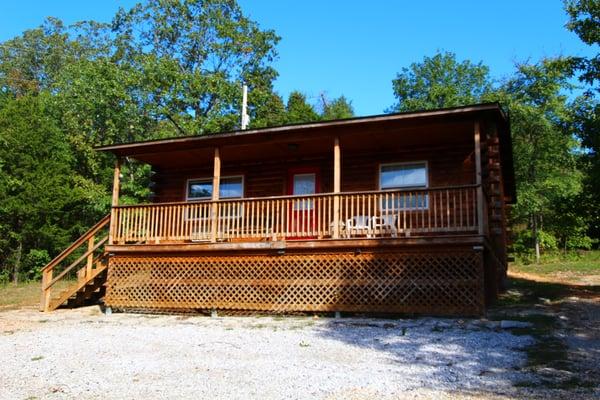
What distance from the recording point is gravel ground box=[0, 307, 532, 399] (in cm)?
606

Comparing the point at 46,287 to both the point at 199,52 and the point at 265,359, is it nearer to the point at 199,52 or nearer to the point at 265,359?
the point at 265,359

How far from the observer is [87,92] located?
92.0 ft

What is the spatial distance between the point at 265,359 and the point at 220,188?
30.7ft

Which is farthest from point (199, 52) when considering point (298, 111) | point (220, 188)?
point (220, 188)

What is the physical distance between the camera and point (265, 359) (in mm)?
7648

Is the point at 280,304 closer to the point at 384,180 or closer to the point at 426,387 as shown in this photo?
the point at 384,180

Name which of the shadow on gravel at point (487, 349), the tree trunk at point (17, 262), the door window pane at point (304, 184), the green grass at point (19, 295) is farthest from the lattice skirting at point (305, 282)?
the tree trunk at point (17, 262)

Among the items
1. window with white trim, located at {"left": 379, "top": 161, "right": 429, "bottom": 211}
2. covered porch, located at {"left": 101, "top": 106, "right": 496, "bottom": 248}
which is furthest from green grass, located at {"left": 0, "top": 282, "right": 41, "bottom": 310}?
window with white trim, located at {"left": 379, "top": 161, "right": 429, "bottom": 211}

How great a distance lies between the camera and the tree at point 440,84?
34938mm

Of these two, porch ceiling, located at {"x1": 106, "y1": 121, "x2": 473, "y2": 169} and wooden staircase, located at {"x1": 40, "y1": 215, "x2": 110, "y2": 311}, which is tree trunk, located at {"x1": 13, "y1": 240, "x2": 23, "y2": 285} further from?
porch ceiling, located at {"x1": 106, "y1": 121, "x2": 473, "y2": 169}

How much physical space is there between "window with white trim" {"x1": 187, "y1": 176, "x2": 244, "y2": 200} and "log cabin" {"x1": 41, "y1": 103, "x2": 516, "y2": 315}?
21cm

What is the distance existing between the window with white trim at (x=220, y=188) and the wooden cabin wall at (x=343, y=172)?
15cm

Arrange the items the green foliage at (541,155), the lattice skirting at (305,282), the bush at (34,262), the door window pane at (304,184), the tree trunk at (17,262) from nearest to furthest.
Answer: the lattice skirting at (305,282), the door window pane at (304,184), the tree trunk at (17,262), the bush at (34,262), the green foliage at (541,155)

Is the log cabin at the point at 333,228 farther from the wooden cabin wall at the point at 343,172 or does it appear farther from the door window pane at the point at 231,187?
the door window pane at the point at 231,187
